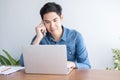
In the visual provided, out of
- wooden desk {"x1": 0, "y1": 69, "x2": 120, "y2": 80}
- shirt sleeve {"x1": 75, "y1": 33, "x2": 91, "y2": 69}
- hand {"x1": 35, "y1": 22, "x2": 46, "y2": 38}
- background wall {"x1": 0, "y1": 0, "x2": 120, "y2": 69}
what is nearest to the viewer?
wooden desk {"x1": 0, "y1": 69, "x2": 120, "y2": 80}

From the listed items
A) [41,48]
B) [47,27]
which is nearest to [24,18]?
[47,27]

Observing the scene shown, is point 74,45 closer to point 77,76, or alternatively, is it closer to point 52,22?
point 52,22

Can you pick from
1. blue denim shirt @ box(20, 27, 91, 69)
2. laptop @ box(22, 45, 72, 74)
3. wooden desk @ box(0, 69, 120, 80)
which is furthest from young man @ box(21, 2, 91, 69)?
laptop @ box(22, 45, 72, 74)

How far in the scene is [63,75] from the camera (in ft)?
4.91

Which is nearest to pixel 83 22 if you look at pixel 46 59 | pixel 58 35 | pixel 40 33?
pixel 58 35

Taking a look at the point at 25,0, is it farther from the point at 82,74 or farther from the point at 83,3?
the point at 82,74

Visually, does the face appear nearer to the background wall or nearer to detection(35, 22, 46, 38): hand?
detection(35, 22, 46, 38): hand

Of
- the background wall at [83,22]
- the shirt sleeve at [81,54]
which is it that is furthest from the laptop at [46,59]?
the background wall at [83,22]

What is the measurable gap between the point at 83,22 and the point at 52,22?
93cm

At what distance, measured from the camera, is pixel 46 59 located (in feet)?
4.89

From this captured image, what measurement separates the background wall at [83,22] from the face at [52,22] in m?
0.84

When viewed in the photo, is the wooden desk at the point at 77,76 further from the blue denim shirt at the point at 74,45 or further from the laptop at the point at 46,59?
the blue denim shirt at the point at 74,45

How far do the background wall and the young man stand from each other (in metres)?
0.77

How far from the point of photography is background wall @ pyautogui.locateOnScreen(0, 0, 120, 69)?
2.73 m
